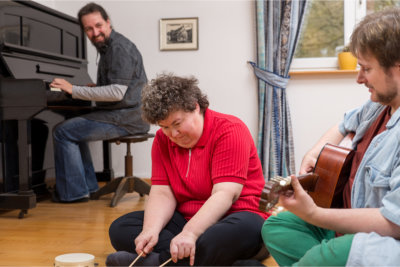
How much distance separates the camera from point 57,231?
2.51m

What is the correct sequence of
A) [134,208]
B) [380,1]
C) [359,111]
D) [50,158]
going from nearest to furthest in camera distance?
[359,111], [134,208], [50,158], [380,1]

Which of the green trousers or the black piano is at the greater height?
the black piano

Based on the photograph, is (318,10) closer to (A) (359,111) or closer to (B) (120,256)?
(A) (359,111)

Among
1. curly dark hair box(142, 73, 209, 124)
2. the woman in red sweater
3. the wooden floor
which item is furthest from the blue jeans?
curly dark hair box(142, 73, 209, 124)

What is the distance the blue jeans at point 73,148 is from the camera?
10.3ft

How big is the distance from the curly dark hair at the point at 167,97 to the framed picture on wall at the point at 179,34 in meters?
2.34

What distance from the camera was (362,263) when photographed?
1086mm

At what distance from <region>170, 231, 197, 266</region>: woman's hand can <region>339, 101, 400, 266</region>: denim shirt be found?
54 cm

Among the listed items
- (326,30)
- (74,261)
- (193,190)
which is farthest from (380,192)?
(326,30)

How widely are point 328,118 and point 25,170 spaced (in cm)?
233

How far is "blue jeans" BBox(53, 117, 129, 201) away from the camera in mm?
3152

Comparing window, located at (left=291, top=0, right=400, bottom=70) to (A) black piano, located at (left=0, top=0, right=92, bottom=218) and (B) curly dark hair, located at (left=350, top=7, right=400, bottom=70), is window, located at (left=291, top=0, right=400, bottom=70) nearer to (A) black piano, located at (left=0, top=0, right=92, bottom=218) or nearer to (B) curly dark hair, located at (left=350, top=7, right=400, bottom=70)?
(A) black piano, located at (left=0, top=0, right=92, bottom=218)

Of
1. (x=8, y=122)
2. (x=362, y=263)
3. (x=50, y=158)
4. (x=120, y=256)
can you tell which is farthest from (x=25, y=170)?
(x=362, y=263)

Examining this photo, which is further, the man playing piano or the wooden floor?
the man playing piano
